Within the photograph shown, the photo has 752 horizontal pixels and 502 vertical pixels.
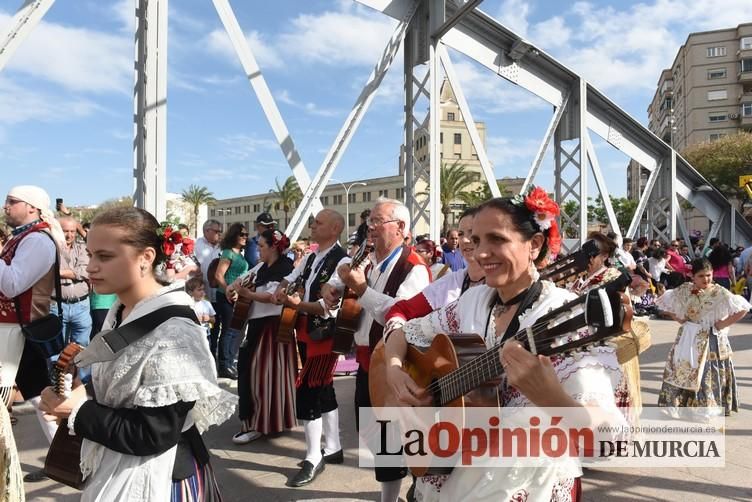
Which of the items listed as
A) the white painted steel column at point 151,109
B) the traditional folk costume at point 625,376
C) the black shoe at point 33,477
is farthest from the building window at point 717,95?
the black shoe at point 33,477

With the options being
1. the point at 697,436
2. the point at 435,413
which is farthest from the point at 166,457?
the point at 697,436

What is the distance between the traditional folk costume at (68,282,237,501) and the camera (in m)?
1.72

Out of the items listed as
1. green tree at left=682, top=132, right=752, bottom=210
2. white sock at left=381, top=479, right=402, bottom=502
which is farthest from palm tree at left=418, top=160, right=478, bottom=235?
white sock at left=381, top=479, right=402, bottom=502

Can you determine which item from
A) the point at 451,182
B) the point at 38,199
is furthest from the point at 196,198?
the point at 38,199

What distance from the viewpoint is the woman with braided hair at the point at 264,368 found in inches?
186

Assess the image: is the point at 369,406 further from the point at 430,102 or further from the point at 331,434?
the point at 430,102

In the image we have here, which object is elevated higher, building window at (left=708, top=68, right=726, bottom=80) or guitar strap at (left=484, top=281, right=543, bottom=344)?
building window at (left=708, top=68, right=726, bottom=80)

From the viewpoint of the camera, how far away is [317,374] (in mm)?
4168

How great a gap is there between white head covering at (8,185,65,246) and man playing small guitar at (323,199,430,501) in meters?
2.17

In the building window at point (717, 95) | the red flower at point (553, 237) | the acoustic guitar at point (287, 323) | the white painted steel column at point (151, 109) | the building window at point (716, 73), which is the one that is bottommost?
the acoustic guitar at point (287, 323)

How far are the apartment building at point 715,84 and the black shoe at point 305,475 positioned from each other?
65233 millimetres

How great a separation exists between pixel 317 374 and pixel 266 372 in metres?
0.79

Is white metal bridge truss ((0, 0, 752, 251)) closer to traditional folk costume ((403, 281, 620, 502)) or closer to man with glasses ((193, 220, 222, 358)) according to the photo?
man with glasses ((193, 220, 222, 358))

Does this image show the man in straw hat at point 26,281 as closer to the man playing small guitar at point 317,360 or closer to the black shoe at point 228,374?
the man playing small guitar at point 317,360
